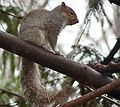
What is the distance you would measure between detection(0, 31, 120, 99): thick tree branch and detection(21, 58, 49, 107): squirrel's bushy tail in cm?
15

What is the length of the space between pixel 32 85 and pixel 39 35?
1.31 ft

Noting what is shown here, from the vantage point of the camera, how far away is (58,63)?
4.09ft

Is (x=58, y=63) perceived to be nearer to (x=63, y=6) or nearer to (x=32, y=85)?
(x=32, y=85)

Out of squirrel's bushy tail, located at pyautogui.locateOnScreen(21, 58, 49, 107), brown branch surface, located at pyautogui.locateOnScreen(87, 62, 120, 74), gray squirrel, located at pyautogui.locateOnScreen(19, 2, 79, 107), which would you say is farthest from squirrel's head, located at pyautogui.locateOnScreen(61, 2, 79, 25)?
brown branch surface, located at pyautogui.locateOnScreen(87, 62, 120, 74)

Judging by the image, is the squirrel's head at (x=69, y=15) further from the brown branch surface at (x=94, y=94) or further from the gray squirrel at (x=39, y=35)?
the brown branch surface at (x=94, y=94)

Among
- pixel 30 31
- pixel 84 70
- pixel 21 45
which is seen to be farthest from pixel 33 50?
pixel 30 31

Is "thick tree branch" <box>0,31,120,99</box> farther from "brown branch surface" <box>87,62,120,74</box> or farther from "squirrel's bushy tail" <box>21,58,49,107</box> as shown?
"squirrel's bushy tail" <box>21,58,49,107</box>

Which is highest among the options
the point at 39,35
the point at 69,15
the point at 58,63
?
the point at 58,63

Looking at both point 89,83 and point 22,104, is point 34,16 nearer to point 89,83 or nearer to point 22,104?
point 22,104

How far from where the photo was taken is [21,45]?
4.13 ft

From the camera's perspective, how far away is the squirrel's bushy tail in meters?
1.43

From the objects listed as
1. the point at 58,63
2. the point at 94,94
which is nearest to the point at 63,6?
the point at 58,63

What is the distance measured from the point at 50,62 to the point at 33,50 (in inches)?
3.3

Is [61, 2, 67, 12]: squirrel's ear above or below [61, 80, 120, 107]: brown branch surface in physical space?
below
